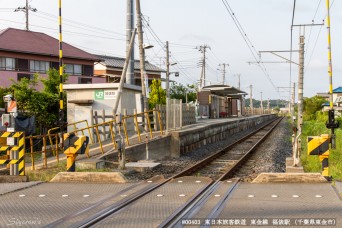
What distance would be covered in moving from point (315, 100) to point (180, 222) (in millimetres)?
56435

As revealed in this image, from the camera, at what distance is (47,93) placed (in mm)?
21312

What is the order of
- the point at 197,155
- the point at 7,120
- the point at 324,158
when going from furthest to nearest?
the point at 197,155, the point at 7,120, the point at 324,158

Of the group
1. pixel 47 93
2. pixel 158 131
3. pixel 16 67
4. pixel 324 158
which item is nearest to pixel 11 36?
pixel 16 67

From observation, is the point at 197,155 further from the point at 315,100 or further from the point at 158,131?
the point at 315,100

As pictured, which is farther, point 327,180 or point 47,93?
point 47,93

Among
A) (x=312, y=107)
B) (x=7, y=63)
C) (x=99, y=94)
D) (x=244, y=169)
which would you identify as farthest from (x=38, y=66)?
(x=312, y=107)

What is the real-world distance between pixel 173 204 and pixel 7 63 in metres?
36.4

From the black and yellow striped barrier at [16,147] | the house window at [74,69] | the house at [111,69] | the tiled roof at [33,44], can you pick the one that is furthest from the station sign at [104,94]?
the house at [111,69]

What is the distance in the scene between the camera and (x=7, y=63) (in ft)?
128

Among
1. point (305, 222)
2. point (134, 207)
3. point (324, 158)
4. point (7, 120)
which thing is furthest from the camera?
point (7, 120)

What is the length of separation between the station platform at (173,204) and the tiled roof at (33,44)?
3378cm

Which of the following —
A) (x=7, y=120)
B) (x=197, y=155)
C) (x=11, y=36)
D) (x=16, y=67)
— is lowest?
(x=197, y=155)

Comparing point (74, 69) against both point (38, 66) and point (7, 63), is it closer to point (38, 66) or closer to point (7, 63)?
point (38, 66)

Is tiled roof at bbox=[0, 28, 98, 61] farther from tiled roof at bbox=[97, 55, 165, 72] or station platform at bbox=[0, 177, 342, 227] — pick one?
station platform at bbox=[0, 177, 342, 227]
